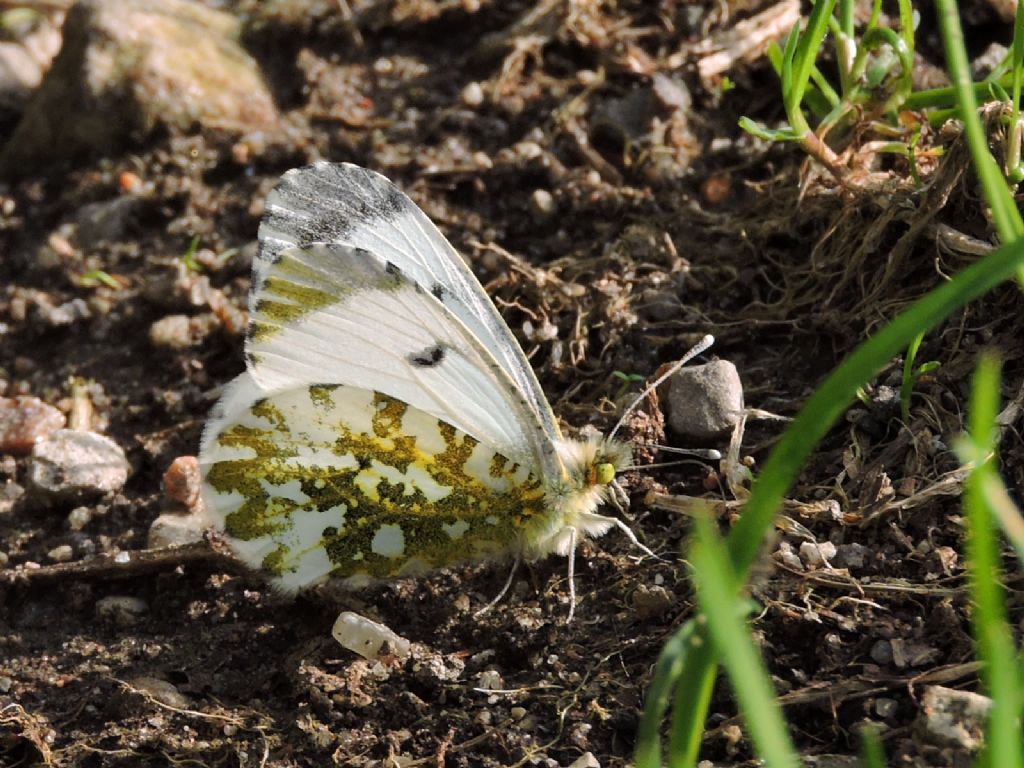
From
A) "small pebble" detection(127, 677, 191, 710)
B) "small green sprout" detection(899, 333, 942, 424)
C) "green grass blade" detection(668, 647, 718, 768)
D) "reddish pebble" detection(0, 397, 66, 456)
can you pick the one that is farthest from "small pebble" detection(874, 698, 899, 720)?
"reddish pebble" detection(0, 397, 66, 456)

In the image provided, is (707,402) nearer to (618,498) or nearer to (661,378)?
(661,378)

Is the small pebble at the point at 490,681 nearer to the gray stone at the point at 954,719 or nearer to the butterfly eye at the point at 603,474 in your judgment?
the butterfly eye at the point at 603,474

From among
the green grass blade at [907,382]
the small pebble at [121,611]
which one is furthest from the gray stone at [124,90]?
the green grass blade at [907,382]

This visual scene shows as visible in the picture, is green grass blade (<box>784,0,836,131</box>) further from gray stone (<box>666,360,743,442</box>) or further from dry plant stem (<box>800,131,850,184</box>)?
gray stone (<box>666,360,743,442</box>)

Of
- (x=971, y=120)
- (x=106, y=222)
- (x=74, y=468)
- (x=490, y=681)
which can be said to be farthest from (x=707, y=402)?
(x=106, y=222)

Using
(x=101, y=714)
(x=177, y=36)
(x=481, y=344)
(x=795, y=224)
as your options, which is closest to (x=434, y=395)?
(x=481, y=344)

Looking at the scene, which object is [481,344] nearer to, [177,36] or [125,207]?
[125,207]
